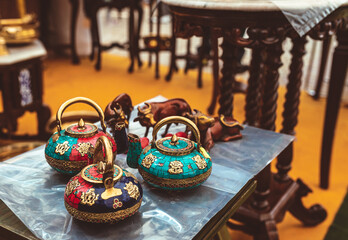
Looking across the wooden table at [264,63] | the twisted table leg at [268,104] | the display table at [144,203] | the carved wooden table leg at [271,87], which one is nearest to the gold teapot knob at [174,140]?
the display table at [144,203]

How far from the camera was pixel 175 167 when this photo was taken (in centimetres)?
89

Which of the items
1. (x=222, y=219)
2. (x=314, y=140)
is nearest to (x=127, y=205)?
(x=222, y=219)

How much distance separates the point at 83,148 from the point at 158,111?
0.97ft

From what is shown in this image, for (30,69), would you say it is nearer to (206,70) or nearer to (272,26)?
(272,26)

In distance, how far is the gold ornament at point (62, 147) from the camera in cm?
92

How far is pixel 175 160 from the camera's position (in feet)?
2.95

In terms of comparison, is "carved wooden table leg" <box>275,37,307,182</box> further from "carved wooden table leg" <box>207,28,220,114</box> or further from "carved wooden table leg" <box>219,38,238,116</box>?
"carved wooden table leg" <box>207,28,220,114</box>

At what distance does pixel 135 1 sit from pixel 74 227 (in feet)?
10.9

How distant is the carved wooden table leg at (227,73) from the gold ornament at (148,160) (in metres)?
0.82

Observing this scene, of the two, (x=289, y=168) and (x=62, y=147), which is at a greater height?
(x=62, y=147)

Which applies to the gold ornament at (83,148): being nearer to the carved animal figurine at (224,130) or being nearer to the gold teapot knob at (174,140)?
the gold teapot knob at (174,140)

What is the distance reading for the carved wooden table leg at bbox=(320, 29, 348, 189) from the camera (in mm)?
1715

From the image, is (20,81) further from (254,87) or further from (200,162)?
(200,162)

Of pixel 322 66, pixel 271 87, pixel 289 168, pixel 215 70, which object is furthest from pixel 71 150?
pixel 322 66
